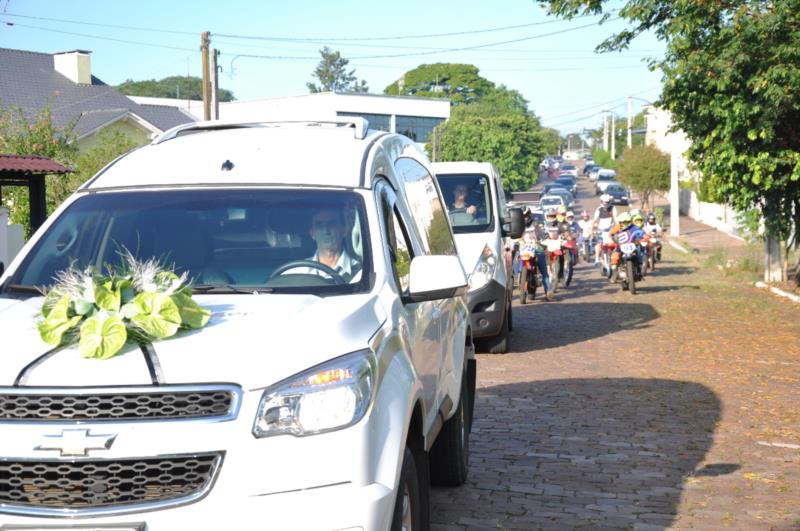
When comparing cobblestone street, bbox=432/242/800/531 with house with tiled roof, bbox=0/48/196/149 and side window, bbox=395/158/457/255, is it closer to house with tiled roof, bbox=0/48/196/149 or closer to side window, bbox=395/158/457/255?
side window, bbox=395/158/457/255

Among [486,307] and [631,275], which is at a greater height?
[486,307]

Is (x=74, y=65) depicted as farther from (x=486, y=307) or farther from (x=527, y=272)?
(x=486, y=307)

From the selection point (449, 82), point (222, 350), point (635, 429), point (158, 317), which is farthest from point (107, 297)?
point (449, 82)

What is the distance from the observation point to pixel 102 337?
3.84 meters

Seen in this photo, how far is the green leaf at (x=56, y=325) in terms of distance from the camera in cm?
393

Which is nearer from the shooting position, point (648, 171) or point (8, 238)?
point (8, 238)

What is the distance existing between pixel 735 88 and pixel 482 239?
6.81m

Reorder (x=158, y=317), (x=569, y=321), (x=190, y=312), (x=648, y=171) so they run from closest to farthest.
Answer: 1. (x=158, y=317)
2. (x=190, y=312)
3. (x=569, y=321)
4. (x=648, y=171)

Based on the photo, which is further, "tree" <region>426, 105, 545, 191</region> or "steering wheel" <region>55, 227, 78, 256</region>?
"tree" <region>426, 105, 545, 191</region>

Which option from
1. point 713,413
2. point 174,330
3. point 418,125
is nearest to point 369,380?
point 174,330

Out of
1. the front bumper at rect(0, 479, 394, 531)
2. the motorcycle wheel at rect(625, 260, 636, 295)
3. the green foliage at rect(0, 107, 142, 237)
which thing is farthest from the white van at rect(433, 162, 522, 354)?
the green foliage at rect(0, 107, 142, 237)

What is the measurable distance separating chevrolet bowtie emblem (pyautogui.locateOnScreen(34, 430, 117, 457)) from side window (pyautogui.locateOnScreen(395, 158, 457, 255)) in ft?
9.21

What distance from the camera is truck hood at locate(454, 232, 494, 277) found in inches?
533

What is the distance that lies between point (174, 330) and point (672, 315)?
51.9 feet
